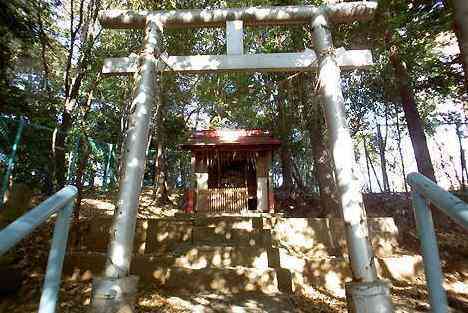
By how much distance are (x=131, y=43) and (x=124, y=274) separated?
1013cm

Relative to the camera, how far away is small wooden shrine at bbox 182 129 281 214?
12.2 metres

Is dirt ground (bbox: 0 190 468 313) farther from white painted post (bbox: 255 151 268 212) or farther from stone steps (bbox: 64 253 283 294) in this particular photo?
white painted post (bbox: 255 151 268 212)

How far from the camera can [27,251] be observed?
19.1 ft

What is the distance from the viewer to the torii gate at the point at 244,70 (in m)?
3.51

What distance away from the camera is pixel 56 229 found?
83.6 inches

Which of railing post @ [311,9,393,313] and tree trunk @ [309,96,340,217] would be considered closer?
railing post @ [311,9,393,313]

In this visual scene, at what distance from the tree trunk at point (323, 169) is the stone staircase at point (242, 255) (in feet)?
3.94

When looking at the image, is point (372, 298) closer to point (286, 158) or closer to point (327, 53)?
point (327, 53)

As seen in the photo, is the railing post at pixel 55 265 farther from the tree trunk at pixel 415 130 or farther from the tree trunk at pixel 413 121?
the tree trunk at pixel 413 121

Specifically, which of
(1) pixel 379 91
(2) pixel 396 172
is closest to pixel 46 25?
(1) pixel 379 91

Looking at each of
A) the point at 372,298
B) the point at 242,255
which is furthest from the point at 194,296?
the point at 372,298

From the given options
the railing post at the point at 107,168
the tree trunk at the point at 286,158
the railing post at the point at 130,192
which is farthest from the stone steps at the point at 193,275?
the tree trunk at the point at 286,158

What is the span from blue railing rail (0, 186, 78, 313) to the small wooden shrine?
33.0 feet

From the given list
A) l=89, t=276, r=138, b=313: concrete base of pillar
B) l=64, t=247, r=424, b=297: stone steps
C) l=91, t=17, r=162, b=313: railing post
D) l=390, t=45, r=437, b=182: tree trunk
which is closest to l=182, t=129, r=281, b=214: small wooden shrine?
l=390, t=45, r=437, b=182: tree trunk
